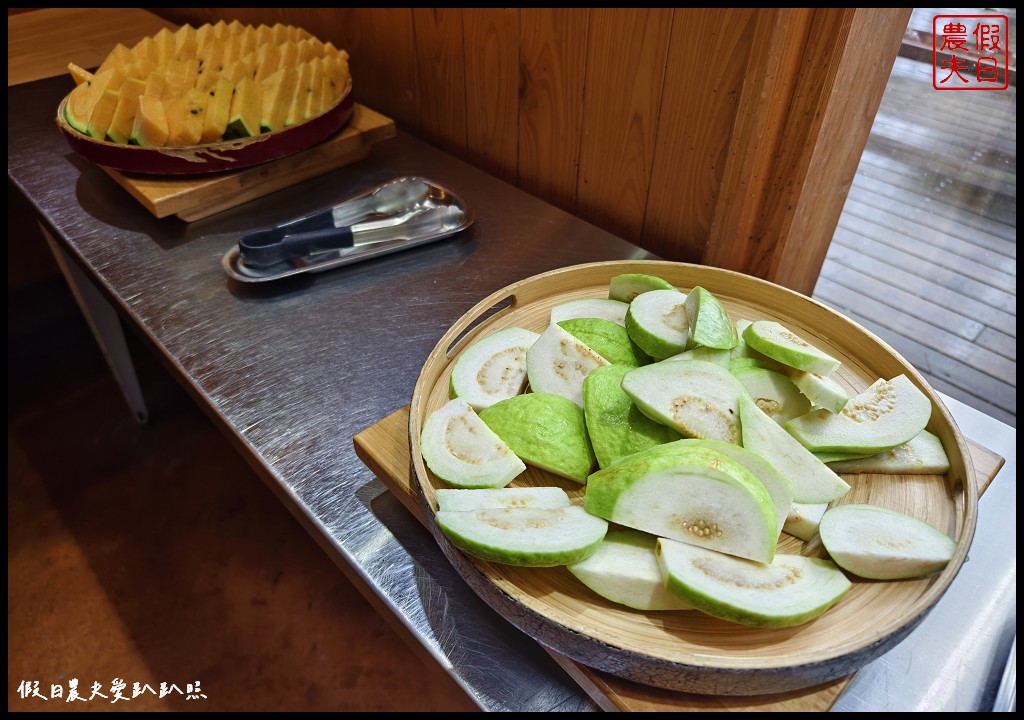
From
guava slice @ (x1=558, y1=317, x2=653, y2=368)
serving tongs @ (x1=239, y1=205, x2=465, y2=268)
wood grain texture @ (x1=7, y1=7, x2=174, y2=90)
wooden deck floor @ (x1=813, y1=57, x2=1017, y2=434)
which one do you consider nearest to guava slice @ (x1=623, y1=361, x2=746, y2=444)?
guava slice @ (x1=558, y1=317, x2=653, y2=368)

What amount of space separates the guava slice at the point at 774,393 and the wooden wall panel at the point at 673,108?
1.51ft

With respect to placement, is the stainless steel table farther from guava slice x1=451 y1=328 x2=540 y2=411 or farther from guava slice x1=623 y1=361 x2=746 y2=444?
guava slice x1=623 y1=361 x2=746 y2=444

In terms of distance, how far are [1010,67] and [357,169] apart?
1.51 m

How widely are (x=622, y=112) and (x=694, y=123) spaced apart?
0.55 feet

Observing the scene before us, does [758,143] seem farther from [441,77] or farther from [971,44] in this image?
[441,77]

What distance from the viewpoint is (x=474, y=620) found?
923 mm

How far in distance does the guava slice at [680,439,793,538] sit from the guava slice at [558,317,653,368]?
0.26m

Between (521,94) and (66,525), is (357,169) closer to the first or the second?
(521,94)

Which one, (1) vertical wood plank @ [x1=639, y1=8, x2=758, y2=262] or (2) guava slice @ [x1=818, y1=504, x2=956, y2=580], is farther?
(1) vertical wood plank @ [x1=639, y1=8, x2=758, y2=262]

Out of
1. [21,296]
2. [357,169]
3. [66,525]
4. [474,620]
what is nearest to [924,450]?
[474,620]

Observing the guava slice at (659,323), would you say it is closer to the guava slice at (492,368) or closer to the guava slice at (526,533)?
the guava slice at (492,368)

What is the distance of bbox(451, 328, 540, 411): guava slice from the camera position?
98 cm

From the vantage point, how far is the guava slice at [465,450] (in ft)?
2.81

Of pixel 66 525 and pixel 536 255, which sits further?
pixel 66 525
